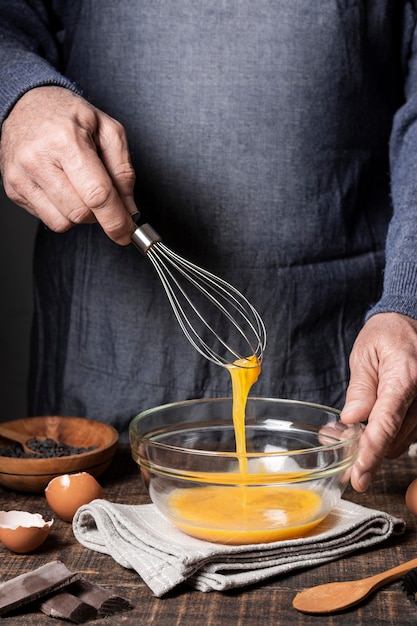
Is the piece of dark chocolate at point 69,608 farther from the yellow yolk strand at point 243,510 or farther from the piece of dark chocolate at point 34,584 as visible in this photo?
the yellow yolk strand at point 243,510

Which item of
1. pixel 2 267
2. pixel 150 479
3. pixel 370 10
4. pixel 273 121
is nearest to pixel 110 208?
pixel 150 479

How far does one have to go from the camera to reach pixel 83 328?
181 centimetres

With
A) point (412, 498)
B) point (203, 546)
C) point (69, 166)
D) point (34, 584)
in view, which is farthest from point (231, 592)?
point (69, 166)

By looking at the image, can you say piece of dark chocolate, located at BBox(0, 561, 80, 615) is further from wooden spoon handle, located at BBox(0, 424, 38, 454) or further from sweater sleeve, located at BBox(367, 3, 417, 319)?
sweater sleeve, located at BBox(367, 3, 417, 319)

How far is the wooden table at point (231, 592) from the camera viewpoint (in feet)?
3.32

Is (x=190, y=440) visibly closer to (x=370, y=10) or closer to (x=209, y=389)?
(x=209, y=389)

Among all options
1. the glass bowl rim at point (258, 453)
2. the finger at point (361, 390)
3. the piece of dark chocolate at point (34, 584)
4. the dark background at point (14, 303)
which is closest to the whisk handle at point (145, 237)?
the glass bowl rim at point (258, 453)

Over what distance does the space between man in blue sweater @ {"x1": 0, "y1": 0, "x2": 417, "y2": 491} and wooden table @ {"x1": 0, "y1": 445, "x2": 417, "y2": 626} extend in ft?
1.48

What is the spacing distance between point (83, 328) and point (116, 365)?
104mm

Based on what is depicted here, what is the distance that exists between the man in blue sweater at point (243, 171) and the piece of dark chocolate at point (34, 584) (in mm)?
723

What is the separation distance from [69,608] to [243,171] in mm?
932

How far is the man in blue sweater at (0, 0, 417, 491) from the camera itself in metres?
1.66

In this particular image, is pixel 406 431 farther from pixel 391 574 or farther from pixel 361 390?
pixel 391 574

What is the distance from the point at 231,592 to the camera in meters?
1.08
